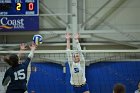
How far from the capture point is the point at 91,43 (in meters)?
9.98

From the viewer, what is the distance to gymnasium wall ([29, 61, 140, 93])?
31.2 feet

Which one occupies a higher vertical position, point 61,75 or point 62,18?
point 62,18

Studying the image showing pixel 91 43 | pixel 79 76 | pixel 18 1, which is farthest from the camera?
pixel 91 43

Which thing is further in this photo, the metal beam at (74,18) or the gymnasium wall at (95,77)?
the metal beam at (74,18)

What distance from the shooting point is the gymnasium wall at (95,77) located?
9500mm

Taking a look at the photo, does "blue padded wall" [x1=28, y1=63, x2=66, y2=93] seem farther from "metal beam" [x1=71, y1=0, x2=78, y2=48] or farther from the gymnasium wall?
"metal beam" [x1=71, y1=0, x2=78, y2=48]

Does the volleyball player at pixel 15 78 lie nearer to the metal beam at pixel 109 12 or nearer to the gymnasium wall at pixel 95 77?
the gymnasium wall at pixel 95 77

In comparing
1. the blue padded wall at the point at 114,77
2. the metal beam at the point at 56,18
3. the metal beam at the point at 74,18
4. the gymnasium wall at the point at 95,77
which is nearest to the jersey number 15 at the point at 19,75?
the gymnasium wall at the point at 95,77

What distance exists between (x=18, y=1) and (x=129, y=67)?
137 inches

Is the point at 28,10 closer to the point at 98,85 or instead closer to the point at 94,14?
the point at 94,14

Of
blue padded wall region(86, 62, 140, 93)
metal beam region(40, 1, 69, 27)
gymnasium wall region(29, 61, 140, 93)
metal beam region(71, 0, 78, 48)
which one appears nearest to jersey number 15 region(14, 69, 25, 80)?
gymnasium wall region(29, 61, 140, 93)

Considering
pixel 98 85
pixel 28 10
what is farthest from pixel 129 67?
pixel 28 10

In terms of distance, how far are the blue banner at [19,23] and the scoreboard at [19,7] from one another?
0.46 feet

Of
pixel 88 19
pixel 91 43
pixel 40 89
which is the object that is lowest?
pixel 40 89
